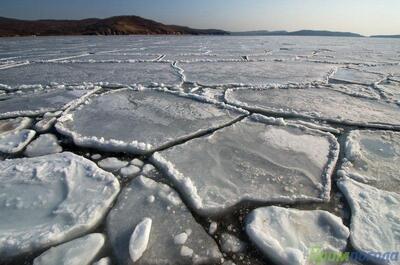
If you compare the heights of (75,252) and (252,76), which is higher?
(75,252)

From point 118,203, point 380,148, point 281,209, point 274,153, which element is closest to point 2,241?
point 118,203

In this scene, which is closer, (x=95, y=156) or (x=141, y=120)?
(x=95, y=156)

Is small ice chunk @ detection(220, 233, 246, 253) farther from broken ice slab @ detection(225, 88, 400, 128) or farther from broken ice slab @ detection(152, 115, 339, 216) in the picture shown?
broken ice slab @ detection(225, 88, 400, 128)

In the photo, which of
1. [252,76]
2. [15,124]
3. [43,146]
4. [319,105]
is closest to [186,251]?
[43,146]

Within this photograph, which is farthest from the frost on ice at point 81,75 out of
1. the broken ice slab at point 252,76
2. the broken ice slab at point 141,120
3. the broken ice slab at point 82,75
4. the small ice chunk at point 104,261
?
the small ice chunk at point 104,261

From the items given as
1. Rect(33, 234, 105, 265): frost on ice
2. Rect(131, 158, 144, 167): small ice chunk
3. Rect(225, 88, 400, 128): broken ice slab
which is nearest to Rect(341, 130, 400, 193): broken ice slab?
Rect(225, 88, 400, 128): broken ice slab

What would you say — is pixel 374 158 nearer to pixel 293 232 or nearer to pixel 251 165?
pixel 251 165

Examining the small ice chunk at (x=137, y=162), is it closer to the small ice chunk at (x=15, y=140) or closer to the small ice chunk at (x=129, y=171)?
the small ice chunk at (x=129, y=171)
